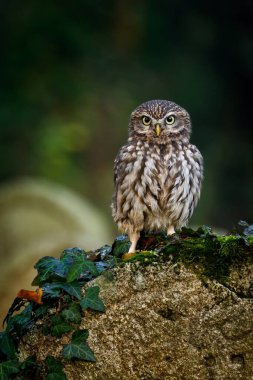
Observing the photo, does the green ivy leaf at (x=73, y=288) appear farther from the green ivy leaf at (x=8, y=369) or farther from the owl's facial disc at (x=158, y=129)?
the owl's facial disc at (x=158, y=129)

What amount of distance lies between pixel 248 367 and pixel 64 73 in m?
11.4

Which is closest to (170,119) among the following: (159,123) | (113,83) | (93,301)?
(159,123)

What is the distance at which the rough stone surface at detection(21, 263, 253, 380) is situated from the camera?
12.0 ft

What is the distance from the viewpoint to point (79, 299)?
3.81m

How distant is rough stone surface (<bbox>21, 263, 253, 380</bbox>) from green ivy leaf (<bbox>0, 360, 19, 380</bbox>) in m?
0.12

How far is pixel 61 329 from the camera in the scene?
3.77 meters

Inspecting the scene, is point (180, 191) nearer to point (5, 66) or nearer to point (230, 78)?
point (5, 66)

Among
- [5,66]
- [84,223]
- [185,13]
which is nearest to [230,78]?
[185,13]

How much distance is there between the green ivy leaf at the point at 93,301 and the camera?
376 cm

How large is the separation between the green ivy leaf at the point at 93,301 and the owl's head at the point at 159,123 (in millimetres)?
1575

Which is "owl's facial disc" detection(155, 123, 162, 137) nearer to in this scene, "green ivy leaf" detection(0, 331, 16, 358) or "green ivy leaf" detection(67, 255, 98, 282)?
"green ivy leaf" detection(67, 255, 98, 282)

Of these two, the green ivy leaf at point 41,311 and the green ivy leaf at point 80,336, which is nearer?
the green ivy leaf at point 80,336

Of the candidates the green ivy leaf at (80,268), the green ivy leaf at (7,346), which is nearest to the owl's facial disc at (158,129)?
the green ivy leaf at (80,268)

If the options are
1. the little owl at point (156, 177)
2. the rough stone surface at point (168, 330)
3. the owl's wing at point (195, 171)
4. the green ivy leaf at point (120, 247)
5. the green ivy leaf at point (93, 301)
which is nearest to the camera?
the rough stone surface at point (168, 330)
